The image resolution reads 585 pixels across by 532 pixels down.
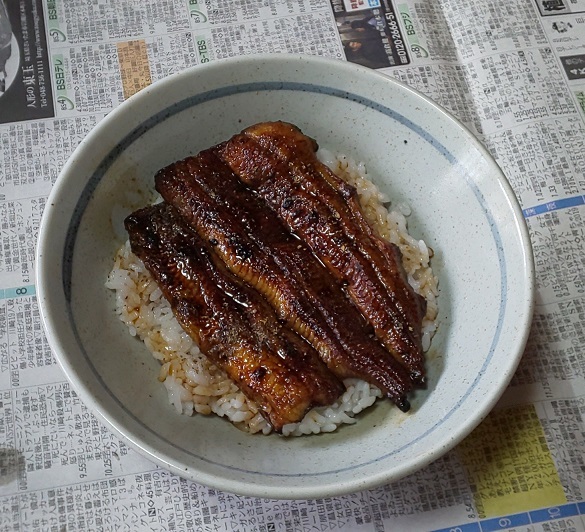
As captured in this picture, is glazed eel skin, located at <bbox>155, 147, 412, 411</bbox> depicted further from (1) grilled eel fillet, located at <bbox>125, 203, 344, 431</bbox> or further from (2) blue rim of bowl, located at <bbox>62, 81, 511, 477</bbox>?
(2) blue rim of bowl, located at <bbox>62, 81, 511, 477</bbox>

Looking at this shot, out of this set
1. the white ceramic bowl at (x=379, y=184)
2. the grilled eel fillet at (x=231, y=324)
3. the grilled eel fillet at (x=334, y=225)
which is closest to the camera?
the white ceramic bowl at (x=379, y=184)

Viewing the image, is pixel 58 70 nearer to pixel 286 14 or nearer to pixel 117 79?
pixel 117 79

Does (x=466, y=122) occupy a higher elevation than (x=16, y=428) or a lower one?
higher

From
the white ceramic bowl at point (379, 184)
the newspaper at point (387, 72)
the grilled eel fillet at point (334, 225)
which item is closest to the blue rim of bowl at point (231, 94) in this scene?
the white ceramic bowl at point (379, 184)

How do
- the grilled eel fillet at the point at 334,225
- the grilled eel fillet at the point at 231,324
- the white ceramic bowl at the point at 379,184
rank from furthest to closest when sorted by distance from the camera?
the grilled eel fillet at the point at 334,225
the grilled eel fillet at the point at 231,324
the white ceramic bowl at the point at 379,184

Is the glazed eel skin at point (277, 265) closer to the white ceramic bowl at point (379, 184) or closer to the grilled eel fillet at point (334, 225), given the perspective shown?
the grilled eel fillet at point (334, 225)

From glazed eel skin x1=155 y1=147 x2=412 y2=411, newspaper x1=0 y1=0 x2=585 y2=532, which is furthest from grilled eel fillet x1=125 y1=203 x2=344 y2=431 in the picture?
newspaper x1=0 y1=0 x2=585 y2=532

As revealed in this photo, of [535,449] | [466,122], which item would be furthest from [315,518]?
[466,122]
